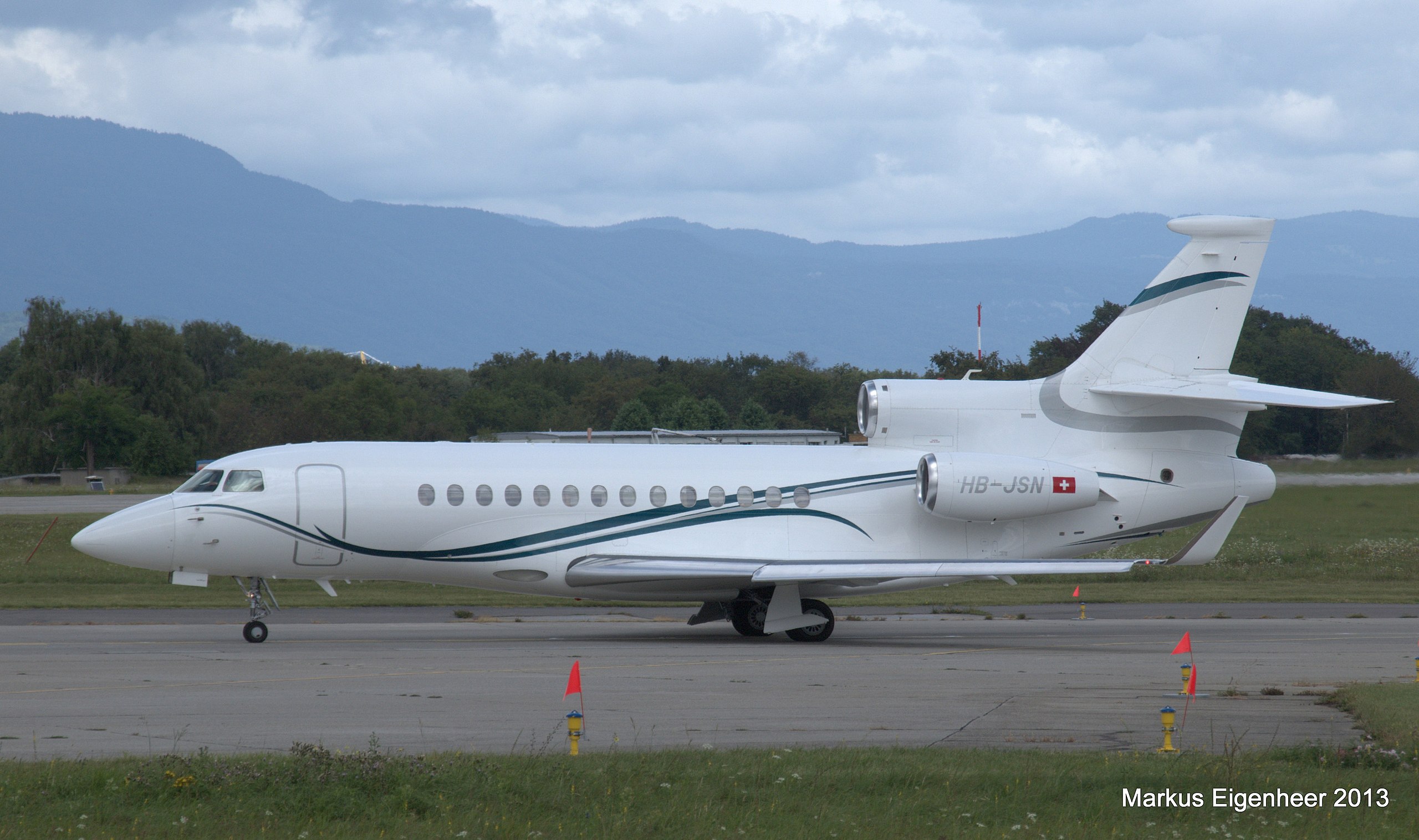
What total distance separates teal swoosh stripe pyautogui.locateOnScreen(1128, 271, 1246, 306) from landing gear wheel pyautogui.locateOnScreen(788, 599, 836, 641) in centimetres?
744

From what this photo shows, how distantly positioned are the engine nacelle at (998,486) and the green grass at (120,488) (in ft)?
116

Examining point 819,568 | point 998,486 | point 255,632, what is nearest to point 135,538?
point 255,632

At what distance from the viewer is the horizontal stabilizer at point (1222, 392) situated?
19.6 m

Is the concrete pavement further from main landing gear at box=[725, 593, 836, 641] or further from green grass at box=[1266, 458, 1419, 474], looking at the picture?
green grass at box=[1266, 458, 1419, 474]

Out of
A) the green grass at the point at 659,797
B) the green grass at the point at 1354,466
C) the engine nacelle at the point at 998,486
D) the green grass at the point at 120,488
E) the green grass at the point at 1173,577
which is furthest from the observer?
the green grass at the point at 120,488

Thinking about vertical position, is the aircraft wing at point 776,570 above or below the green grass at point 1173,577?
above

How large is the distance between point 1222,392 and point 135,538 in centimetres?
1750

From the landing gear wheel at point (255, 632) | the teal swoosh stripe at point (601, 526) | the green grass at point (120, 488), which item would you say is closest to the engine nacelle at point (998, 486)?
the teal swoosh stripe at point (601, 526)

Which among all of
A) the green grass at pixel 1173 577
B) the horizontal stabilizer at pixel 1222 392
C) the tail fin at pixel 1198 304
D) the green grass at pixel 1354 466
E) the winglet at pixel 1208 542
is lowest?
the green grass at pixel 1173 577

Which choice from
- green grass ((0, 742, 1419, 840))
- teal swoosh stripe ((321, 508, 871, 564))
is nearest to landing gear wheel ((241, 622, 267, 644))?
teal swoosh stripe ((321, 508, 871, 564))

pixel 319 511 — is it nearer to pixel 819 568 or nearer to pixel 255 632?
pixel 255 632

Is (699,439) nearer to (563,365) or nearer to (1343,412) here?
(1343,412)

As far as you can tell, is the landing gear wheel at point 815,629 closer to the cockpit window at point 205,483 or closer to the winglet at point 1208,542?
the winglet at point 1208,542

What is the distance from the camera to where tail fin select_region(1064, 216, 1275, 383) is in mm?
21797
